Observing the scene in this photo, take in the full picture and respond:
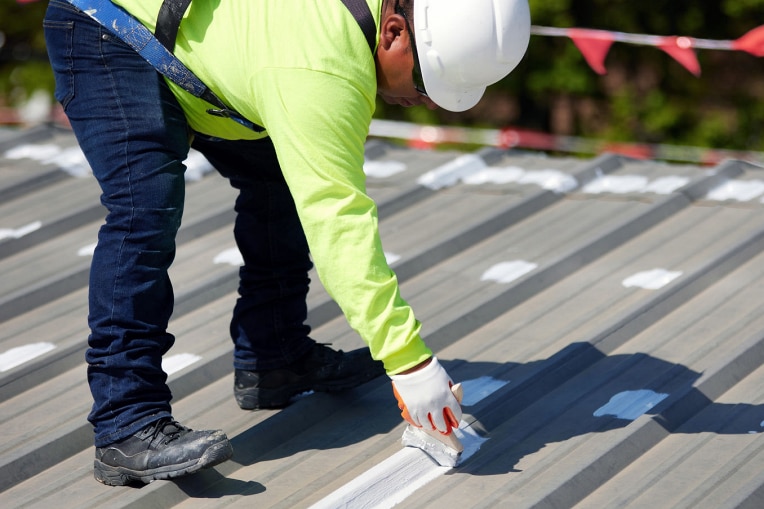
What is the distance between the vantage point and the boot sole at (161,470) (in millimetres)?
2475

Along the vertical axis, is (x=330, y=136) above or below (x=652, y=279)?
above

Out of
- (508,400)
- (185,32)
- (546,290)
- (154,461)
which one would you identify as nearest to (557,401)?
(508,400)

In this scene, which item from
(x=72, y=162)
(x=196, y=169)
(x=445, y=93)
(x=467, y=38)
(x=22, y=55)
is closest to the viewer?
(x=467, y=38)

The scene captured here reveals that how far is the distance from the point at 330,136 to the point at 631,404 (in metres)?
1.17

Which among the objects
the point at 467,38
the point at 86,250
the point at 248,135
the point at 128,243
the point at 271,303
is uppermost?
the point at 467,38

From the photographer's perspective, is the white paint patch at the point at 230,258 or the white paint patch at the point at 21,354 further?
the white paint patch at the point at 230,258

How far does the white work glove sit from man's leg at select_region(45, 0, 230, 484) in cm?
45

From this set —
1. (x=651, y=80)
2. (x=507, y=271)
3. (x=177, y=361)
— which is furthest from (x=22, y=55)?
(x=177, y=361)

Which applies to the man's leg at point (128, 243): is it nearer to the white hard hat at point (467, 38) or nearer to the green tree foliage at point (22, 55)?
the white hard hat at point (467, 38)

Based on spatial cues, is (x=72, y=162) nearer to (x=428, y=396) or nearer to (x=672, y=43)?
(x=672, y=43)

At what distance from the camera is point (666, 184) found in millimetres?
4520

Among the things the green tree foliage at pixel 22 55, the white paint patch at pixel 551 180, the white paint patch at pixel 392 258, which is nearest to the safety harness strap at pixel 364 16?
the white paint patch at pixel 392 258

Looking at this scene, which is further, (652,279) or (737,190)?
(737,190)

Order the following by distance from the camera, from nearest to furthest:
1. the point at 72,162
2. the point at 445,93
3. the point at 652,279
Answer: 1. the point at 445,93
2. the point at 652,279
3. the point at 72,162
